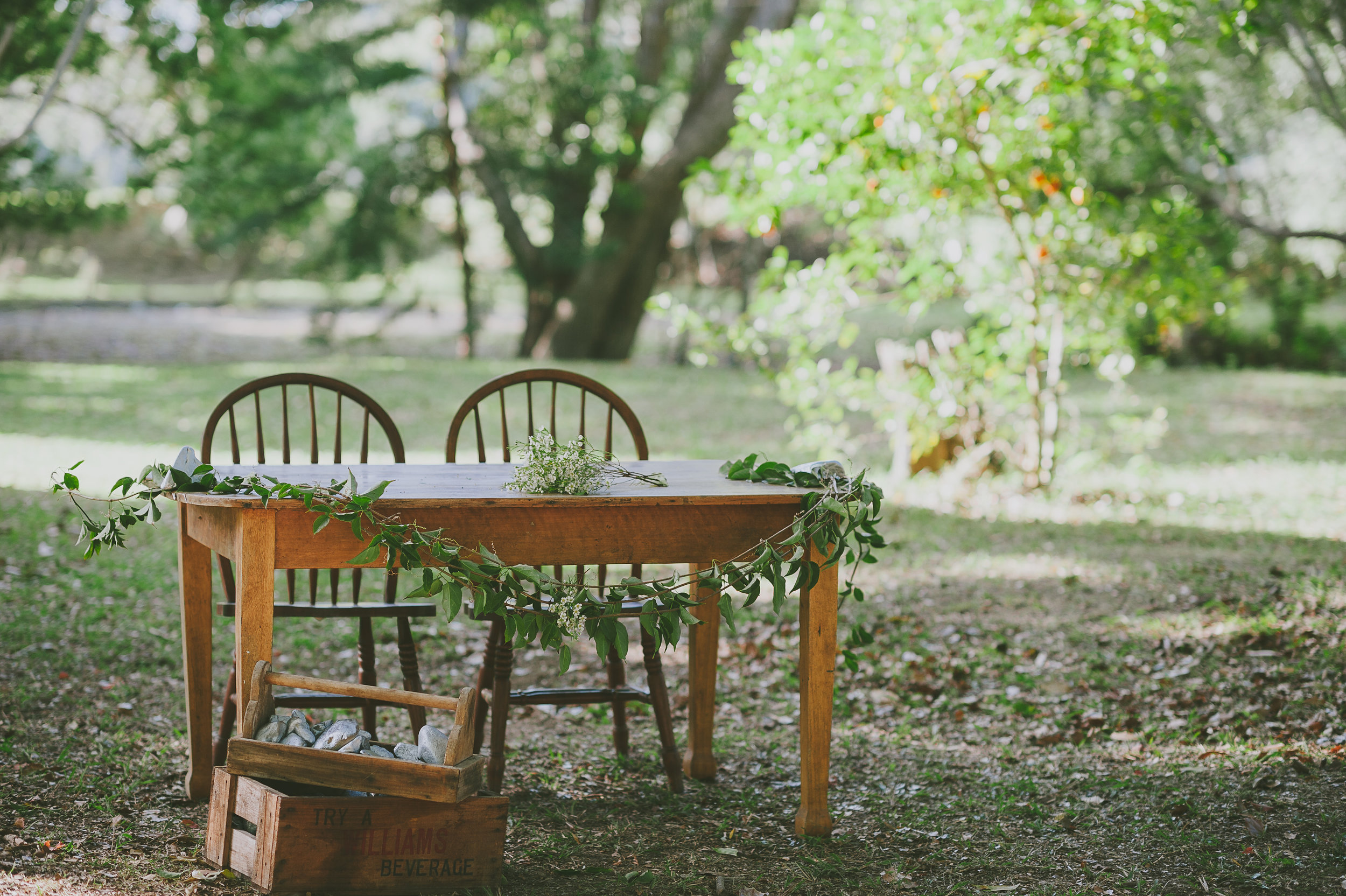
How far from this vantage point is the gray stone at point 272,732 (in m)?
2.64

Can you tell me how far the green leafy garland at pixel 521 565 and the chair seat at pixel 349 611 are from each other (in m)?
0.56

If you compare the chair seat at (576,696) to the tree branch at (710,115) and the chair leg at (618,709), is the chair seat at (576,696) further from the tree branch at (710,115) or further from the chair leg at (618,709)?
the tree branch at (710,115)

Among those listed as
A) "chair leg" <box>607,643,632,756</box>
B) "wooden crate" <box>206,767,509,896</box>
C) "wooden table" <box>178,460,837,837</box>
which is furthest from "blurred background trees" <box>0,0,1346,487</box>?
"wooden crate" <box>206,767,509,896</box>

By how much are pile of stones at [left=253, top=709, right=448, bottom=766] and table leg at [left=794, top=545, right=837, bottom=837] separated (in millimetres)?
997

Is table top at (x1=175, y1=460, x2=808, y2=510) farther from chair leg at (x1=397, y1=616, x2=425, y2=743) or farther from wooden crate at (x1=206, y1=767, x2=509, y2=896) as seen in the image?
wooden crate at (x1=206, y1=767, x2=509, y2=896)

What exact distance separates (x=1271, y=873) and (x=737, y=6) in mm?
14686

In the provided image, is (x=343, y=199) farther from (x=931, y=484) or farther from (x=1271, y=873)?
(x=1271, y=873)

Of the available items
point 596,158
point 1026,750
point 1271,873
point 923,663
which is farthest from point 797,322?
point 596,158

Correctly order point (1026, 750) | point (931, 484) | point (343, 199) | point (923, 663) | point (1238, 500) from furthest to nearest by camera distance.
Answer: point (343, 199)
point (931, 484)
point (1238, 500)
point (923, 663)
point (1026, 750)

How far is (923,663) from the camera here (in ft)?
15.0

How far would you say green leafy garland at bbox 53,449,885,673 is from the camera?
99.9 inches

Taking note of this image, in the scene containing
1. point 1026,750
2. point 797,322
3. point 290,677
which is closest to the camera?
point 290,677

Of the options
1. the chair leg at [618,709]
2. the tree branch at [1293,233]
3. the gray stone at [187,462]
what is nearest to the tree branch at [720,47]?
the tree branch at [1293,233]

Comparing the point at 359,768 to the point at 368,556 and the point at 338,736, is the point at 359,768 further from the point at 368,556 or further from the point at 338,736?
the point at 368,556
